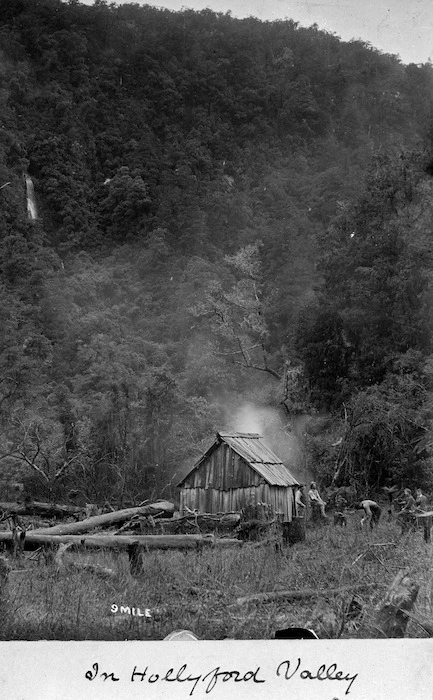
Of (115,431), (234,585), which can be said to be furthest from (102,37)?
(234,585)

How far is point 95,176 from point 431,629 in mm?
3896

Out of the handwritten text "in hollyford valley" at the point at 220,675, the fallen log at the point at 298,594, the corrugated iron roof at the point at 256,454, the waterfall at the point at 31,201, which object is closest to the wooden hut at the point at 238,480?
the corrugated iron roof at the point at 256,454

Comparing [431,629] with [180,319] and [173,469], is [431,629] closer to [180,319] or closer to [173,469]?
[173,469]

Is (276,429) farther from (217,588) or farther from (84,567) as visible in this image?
(84,567)

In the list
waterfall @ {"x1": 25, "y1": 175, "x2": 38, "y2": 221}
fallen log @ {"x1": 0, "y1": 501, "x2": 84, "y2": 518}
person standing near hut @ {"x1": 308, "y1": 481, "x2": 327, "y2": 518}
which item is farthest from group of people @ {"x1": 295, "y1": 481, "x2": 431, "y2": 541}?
waterfall @ {"x1": 25, "y1": 175, "x2": 38, "y2": 221}

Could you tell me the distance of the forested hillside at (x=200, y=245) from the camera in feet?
18.8

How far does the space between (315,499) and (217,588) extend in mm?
1386

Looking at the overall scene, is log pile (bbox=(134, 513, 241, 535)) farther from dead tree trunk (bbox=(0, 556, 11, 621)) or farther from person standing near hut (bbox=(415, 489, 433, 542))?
dead tree trunk (bbox=(0, 556, 11, 621))

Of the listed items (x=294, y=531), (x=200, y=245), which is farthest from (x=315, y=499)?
(x=200, y=245)

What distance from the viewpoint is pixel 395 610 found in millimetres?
4273

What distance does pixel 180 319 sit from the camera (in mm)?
5859

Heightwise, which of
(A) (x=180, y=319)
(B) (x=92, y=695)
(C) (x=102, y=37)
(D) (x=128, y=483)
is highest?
(C) (x=102, y=37)

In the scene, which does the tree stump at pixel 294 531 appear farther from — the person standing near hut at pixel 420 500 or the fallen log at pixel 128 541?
the person standing near hut at pixel 420 500

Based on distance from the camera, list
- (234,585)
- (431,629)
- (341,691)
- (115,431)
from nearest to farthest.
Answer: (341,691) < (431,629) < (234,585) < (115,431)
